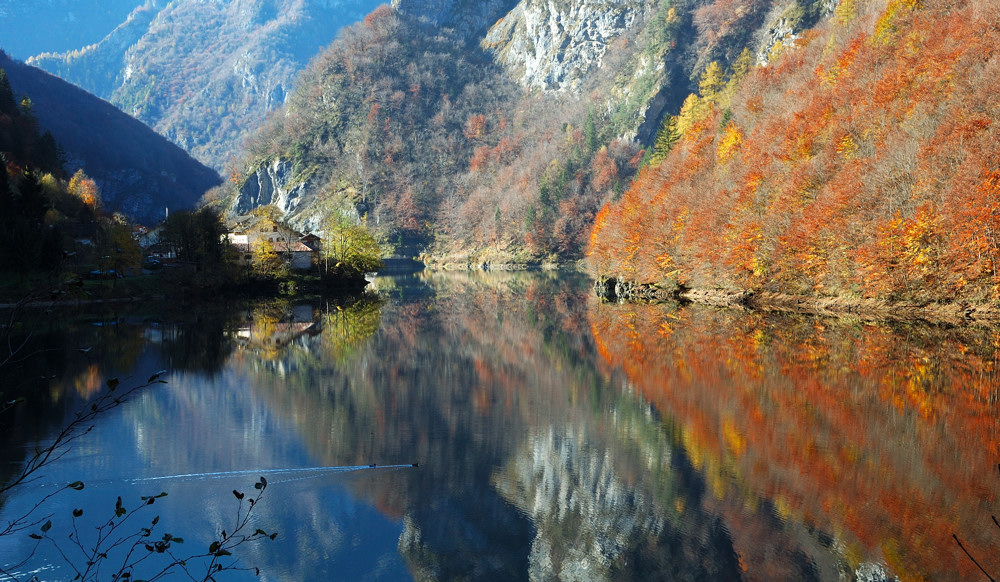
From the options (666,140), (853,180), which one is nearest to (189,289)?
(853,180)

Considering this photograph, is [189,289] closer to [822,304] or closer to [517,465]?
[822,304]

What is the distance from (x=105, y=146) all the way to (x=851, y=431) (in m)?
201

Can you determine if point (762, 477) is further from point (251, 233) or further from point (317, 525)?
point (251, 233)

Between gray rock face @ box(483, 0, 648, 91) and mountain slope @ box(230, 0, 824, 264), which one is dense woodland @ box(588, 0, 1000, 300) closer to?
mountain slope @ box(230, 0, 824, 264)

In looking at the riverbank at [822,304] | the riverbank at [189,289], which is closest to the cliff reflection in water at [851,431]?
the riverbank at [822,304]

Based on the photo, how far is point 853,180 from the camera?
133 feet

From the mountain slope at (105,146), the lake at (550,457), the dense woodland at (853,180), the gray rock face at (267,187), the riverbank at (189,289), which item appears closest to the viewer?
the lake at (550,457)

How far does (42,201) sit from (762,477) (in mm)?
62014

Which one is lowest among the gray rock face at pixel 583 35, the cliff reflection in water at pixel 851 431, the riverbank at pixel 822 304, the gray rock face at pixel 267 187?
the cliff reflection in water at pixel 851 431

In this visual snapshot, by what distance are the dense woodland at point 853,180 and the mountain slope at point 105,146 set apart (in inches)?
5961

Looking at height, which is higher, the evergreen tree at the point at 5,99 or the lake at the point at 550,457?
the evergreen tree at the point at 5,99

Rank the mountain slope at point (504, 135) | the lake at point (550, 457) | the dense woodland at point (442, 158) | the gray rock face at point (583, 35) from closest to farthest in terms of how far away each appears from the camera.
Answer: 1. the lake at point (550, 457)
2. the dense woodland at point (442, 158)
3. the mountain slope at point (504, 135)
4. the gray rock face at point (583, 35)

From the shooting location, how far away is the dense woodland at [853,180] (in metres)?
34.6

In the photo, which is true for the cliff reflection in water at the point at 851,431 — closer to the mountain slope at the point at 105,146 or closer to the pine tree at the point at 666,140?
the pine tree at the point at 666,140
